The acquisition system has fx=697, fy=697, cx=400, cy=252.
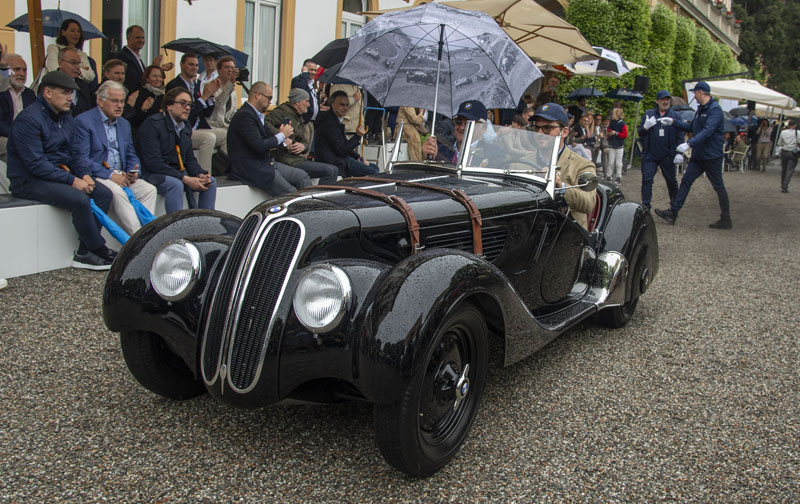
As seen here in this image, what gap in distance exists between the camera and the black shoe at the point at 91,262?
235 inches

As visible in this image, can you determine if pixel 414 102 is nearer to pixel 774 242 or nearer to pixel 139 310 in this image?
pixel 139 310

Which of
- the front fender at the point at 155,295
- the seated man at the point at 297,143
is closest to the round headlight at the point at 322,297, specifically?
the front fender at the point at 155,295

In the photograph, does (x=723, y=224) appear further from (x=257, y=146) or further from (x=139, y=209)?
(x=139, y=209)

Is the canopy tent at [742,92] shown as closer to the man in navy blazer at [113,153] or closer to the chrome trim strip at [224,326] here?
the man in navy blazer at [113,153]

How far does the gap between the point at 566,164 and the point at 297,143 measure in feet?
12.6

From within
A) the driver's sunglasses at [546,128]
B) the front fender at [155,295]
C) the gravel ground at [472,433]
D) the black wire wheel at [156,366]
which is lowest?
the gravel ground at [472,433]

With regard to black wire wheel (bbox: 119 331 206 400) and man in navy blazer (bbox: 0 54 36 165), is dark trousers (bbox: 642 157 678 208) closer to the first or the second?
man in navy blazer (bbox: 0 54 36 165)

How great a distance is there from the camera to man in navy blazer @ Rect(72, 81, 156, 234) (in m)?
6.14

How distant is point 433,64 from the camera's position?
6.61 metres

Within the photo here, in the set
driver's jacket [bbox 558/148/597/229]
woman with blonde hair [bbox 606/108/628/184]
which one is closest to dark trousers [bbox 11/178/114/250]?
driver's jacket [bbox 558/148/597/229]

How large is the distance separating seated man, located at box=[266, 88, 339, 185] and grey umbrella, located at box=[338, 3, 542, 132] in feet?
5.34

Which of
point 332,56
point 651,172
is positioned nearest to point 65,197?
point 332,56

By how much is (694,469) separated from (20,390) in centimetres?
332

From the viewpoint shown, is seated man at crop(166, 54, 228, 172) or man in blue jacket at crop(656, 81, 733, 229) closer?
seated man at crop(166, 54, 228, 172)
